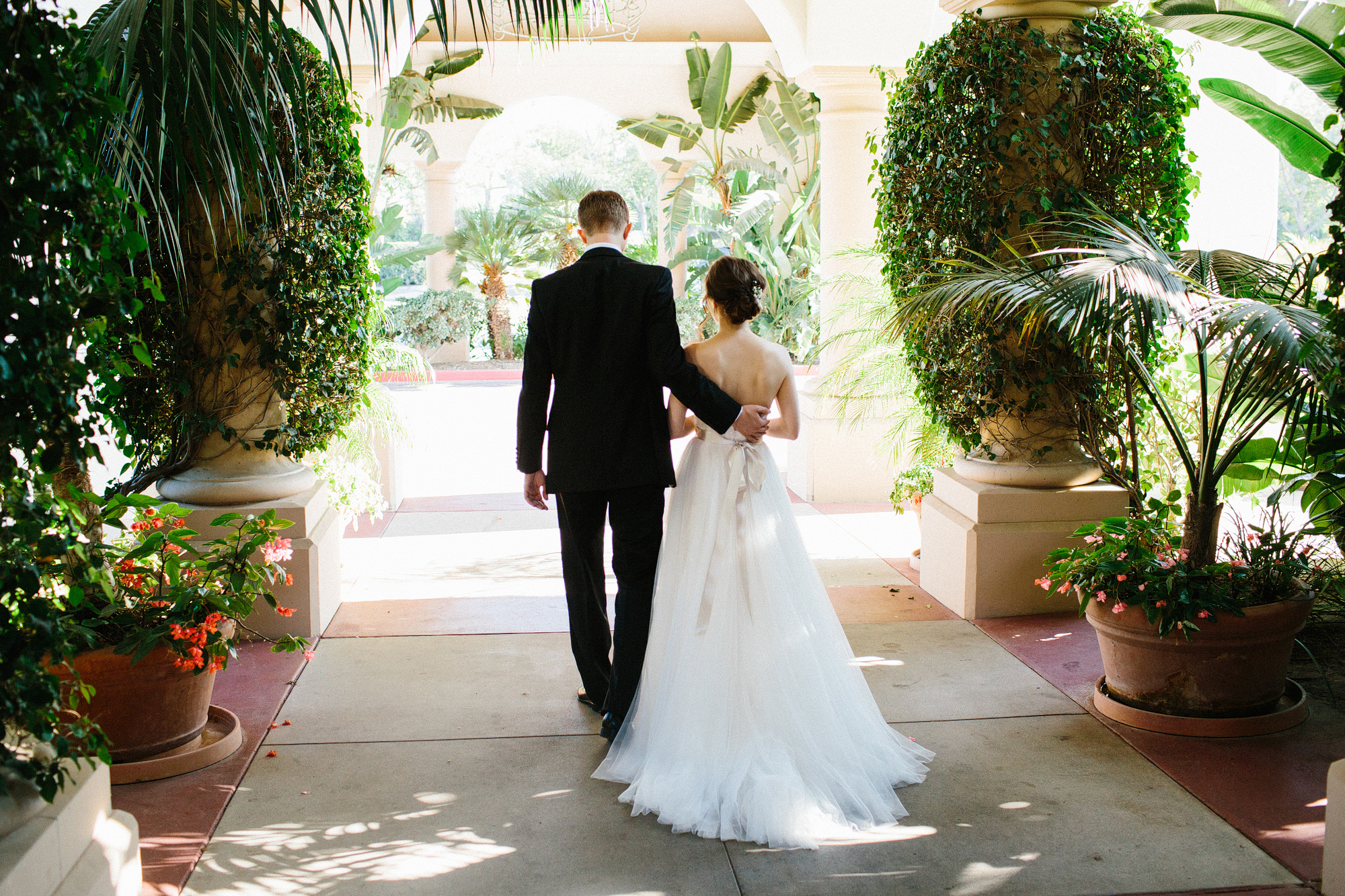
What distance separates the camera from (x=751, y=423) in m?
3.72

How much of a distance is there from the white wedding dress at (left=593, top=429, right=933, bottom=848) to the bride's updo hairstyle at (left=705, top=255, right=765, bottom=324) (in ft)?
1.44

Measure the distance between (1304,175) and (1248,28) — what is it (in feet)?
59.3

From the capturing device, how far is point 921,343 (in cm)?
530

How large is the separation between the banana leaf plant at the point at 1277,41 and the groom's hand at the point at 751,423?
122 inches

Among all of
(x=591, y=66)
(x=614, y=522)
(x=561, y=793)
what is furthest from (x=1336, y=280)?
(x=591, y=66)

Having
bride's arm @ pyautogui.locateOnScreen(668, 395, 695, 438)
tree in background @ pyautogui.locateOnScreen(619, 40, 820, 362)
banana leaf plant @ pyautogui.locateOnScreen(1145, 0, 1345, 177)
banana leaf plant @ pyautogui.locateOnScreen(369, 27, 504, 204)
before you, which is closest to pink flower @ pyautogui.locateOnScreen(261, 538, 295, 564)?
bride's arm @ pyautogui.locateOnScreen(668, 395, 695, 438)

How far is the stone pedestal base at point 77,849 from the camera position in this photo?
2.13 meters

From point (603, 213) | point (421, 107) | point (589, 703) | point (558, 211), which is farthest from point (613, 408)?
point (558, 211)

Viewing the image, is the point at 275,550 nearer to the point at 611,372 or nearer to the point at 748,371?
the point at 611,372

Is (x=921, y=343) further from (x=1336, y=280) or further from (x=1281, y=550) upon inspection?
(x=1336, y=280)

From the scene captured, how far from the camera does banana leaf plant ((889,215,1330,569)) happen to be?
11.6 ft

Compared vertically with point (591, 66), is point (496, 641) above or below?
below

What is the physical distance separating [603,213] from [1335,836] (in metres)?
2.76

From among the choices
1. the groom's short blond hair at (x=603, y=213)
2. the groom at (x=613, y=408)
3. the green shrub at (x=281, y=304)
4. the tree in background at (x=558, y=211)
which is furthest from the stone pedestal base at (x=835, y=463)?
the tree in background at (x=558, y=211)
